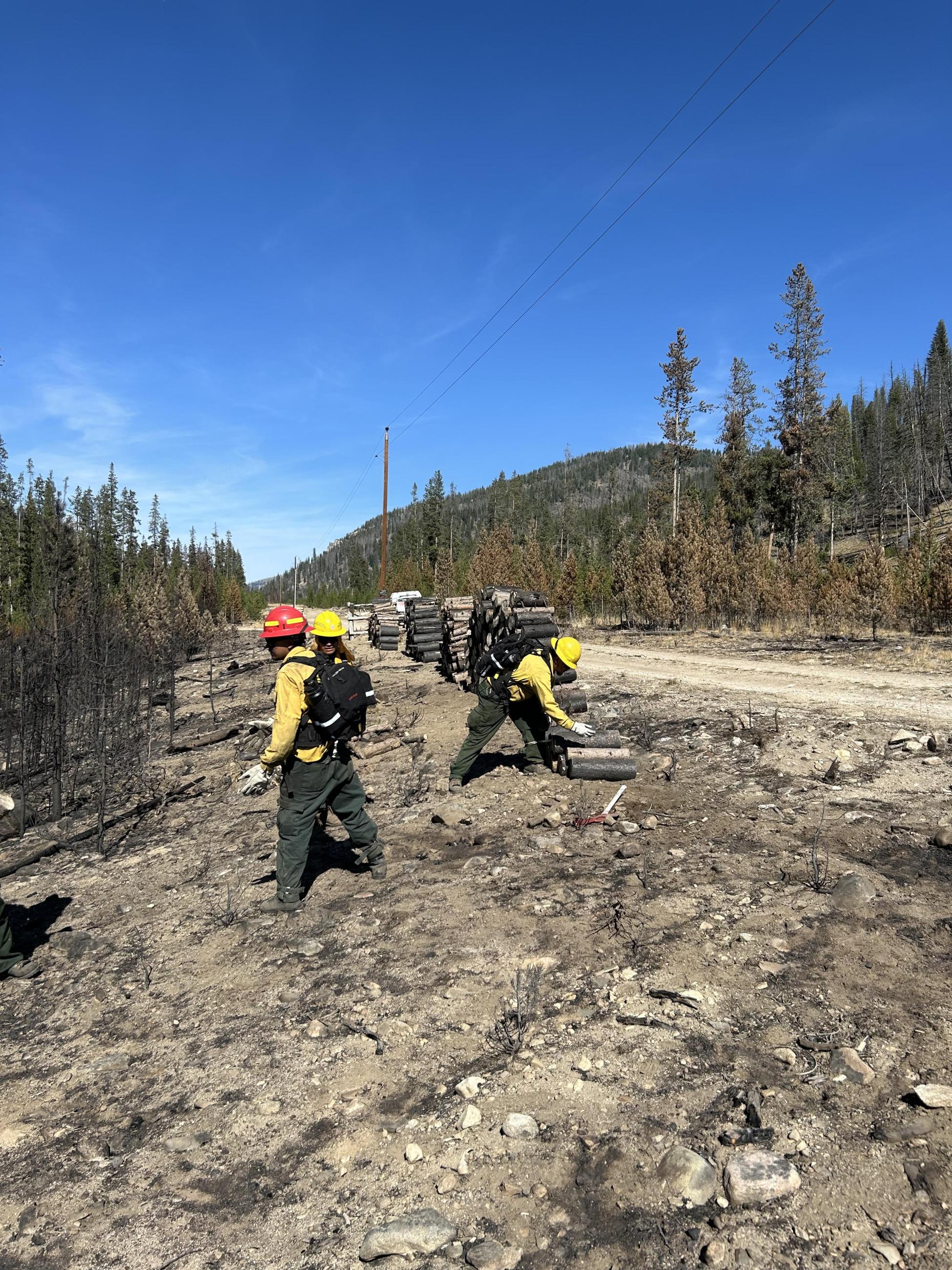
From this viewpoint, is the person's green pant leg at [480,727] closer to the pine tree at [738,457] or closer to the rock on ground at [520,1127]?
the rock on ground at [520,1127]

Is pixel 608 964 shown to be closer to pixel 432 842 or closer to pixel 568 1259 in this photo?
pixel 568 1259

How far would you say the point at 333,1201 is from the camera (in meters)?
2.72

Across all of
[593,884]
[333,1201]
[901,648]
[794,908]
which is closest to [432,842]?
[593,884]

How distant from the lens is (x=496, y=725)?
757 centimetres

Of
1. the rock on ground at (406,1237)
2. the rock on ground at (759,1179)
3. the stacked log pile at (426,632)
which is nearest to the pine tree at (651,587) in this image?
the stacked log pile at (426,632)

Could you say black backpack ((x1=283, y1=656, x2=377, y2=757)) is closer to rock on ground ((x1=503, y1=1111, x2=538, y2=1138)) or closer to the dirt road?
rock on ground ((x1=503, y1=1111, x2=538, y2=1138))

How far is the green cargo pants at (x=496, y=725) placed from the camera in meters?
7.55

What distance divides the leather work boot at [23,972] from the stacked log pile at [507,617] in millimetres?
6805

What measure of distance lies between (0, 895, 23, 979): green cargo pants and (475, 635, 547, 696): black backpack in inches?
181

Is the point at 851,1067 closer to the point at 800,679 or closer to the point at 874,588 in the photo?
the point at 800,679

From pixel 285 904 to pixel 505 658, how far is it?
11.1 ft

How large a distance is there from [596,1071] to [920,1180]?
4.09 feet

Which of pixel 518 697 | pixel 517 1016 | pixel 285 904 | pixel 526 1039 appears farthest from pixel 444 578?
pixel 526 1039

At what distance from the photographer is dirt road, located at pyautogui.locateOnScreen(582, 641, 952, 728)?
30.7 feet
